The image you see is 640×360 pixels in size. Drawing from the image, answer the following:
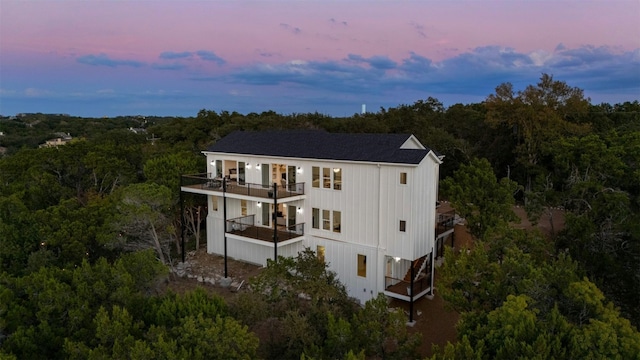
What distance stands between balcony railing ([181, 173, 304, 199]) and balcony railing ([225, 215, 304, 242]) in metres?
1.63

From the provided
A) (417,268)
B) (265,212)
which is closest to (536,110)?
(417,268)

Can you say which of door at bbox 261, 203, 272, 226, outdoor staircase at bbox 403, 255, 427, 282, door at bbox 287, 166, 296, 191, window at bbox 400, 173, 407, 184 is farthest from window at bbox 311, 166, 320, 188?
outdoor staircase at bbox 403, 255, 427, 282

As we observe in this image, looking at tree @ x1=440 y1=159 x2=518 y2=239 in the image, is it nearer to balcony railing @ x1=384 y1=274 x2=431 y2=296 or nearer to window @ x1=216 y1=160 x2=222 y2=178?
balcony railing @ x1=384 y1=274 x2=431 y2=296

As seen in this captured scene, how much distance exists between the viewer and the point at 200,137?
4222 cm

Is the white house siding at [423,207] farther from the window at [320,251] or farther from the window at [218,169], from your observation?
the window at [218,169]

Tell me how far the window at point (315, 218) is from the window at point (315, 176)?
4.21 ft

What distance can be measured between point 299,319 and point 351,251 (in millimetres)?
9008

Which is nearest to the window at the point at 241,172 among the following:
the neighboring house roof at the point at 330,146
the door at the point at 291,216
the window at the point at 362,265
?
the neighboring house roof at the point at 330,146

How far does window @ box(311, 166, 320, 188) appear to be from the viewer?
21.6 metres

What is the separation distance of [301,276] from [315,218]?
6.82 meters

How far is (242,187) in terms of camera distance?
2373 centimetres

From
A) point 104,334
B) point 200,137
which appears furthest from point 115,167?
point 104,334

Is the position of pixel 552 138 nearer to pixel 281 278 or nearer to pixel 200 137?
pixel 281 278

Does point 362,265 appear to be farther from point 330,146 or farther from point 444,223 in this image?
point 330,146
